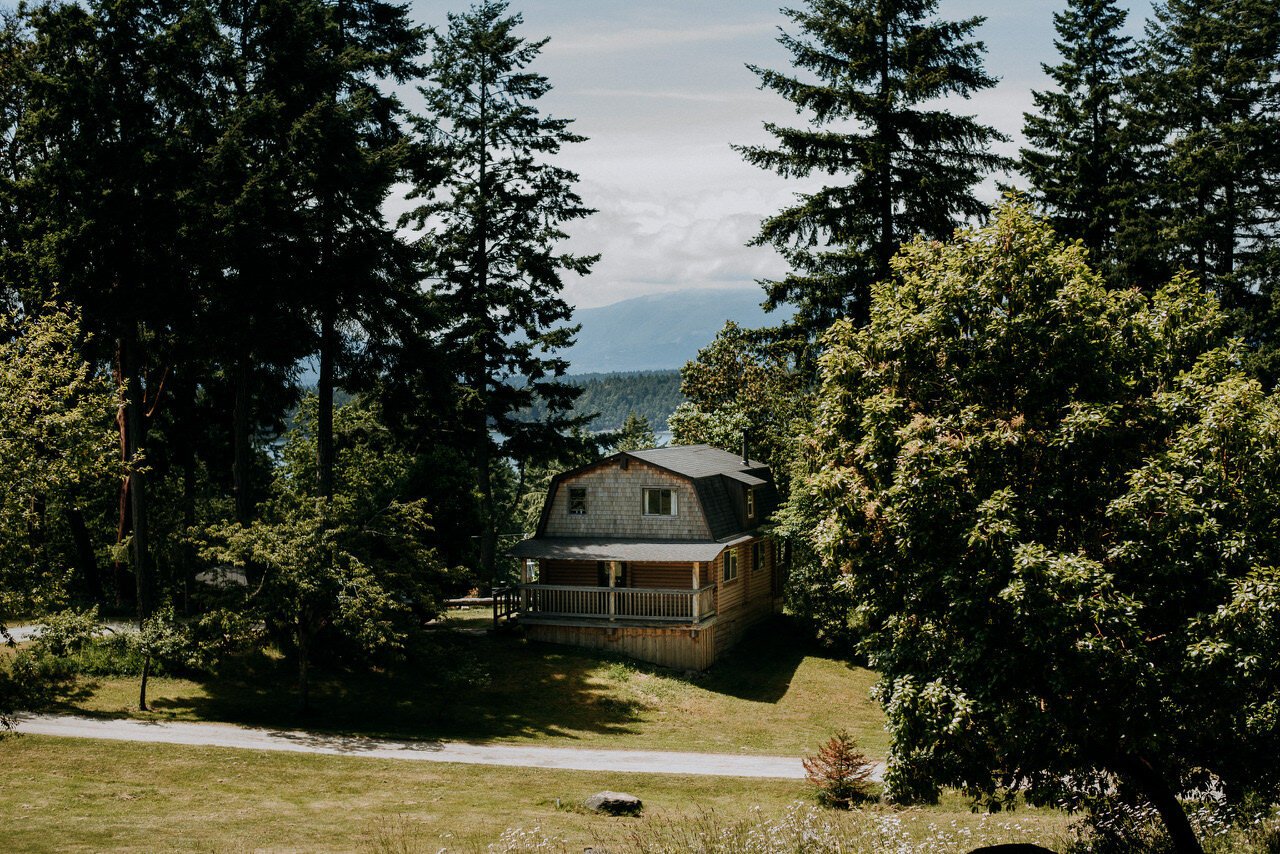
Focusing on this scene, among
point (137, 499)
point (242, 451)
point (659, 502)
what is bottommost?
point (659, 502)

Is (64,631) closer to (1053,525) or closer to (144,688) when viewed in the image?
(144,688)

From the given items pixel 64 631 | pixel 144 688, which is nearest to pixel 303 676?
pixel 144 688

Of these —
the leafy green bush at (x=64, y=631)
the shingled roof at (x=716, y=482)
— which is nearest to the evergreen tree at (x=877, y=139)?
the shingled roof at (x=716, y=482)

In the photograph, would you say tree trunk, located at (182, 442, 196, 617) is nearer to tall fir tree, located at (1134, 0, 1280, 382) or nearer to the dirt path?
the dirt path

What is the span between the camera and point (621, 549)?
3266 centimetres

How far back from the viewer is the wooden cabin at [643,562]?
31453mm

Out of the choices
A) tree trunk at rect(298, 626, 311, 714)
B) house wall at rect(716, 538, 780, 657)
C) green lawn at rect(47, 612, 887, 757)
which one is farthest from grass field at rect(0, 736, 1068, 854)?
house wall at rect(716, 538, 780, 657)

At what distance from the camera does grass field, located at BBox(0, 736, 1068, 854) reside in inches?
588

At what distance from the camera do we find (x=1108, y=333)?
1270cm

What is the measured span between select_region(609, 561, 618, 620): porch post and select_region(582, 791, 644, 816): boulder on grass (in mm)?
13622

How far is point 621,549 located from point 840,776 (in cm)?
1445

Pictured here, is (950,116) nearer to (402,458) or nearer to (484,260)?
(484,260)

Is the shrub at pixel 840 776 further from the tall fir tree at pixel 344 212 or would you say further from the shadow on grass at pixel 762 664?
the tall fir tree at pixel 344 212

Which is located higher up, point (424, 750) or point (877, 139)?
point (877, 139)
